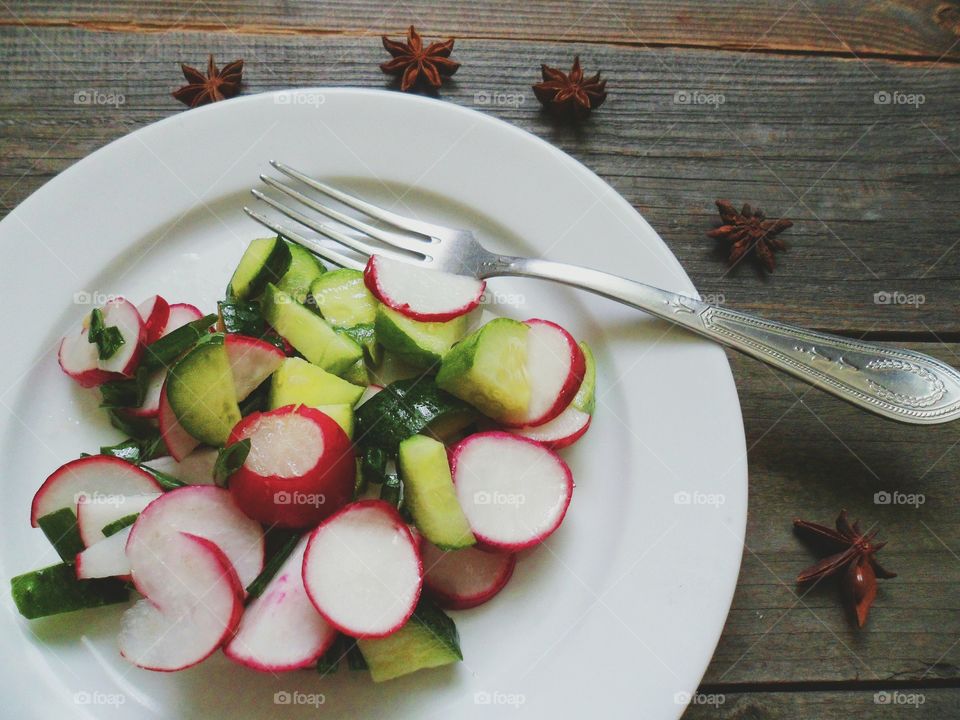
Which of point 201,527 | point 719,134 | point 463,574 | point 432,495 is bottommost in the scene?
point 463,574

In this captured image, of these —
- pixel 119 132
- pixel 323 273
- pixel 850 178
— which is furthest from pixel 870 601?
pixel 119 132

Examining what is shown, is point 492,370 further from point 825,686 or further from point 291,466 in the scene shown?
point 825,686

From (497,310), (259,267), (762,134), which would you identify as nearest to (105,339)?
(259,267)

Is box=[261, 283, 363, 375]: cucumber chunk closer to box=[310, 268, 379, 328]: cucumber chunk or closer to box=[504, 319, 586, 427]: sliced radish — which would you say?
box=[310, 268, 379, 328]: cucumber chunk

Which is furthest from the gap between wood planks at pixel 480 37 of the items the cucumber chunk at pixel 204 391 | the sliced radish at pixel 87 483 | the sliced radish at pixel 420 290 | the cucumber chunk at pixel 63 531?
the cucumber chunk at pixel 63 531

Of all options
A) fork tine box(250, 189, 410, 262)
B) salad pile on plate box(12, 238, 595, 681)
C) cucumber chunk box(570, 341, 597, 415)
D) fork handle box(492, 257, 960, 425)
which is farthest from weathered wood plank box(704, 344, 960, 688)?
fork tine box(250, 189, 410, 262)

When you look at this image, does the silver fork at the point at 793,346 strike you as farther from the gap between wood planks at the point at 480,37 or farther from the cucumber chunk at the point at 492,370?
the gap between wood planks at the point at 480,37
